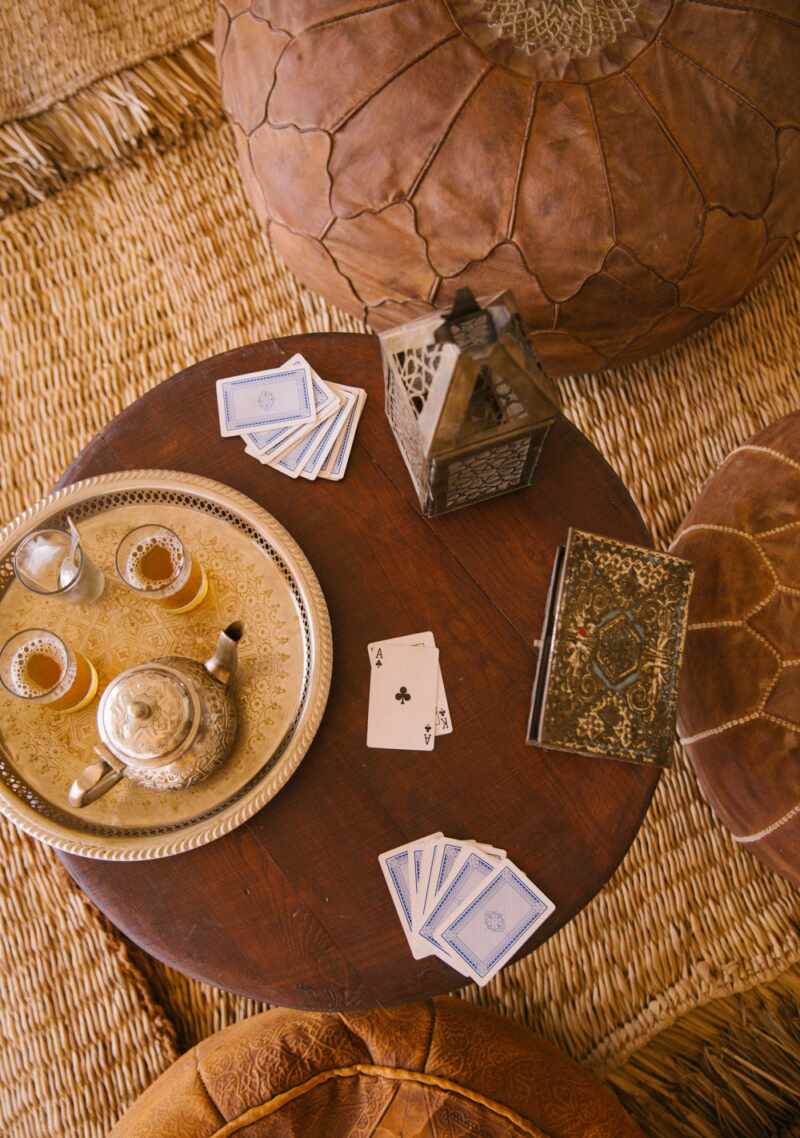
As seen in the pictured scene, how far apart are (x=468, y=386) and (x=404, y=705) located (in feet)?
1.55

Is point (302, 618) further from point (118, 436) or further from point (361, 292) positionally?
point (361, 292)

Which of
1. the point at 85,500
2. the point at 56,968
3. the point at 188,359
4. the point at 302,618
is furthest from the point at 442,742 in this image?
the point at 188,359

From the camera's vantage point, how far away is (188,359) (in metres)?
1.97

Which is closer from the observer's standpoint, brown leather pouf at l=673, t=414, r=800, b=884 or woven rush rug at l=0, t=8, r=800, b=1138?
brown leather pouf at l=673, t=414, r=800, b=884

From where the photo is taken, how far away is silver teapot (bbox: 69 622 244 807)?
3.34ft

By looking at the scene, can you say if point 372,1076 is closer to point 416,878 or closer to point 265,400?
point 416,878

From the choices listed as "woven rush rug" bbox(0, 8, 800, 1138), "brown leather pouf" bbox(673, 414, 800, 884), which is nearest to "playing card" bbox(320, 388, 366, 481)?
"brown leather pouf" bbox(673, 414, 800, 884)

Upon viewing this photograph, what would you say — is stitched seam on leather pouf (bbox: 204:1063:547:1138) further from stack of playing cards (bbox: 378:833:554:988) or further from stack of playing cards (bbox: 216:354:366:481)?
stack of playing cards (bbox: 216:354:366:481)

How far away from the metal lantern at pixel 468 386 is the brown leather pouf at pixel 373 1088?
2.95 feet

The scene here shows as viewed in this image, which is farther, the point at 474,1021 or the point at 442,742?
the point at 474,1021

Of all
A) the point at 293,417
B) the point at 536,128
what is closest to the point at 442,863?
the point at 293,417

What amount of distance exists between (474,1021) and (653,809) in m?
0.58

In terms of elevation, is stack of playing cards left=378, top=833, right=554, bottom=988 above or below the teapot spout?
below

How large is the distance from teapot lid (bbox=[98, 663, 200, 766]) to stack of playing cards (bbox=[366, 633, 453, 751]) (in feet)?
0.90
